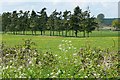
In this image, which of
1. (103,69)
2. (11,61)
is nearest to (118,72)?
(103,69)

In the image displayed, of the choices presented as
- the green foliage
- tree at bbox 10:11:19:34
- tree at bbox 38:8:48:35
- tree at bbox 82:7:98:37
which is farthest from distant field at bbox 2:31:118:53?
tree at bbox 38:8:48:35

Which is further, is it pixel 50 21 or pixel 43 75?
pixel 50 21

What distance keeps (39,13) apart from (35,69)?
4974cm

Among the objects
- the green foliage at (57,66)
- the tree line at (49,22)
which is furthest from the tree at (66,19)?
the green foliage at (57,66)

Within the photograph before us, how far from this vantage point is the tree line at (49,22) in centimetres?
5004

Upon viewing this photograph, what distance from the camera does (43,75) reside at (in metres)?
6.18

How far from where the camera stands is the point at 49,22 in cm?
5628

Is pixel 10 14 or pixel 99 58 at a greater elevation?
pixel 10 14

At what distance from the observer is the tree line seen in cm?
5004

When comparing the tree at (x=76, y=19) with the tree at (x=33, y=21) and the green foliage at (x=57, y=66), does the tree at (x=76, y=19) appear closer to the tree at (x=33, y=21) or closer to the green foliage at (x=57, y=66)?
the tree at (x=33, y=21)

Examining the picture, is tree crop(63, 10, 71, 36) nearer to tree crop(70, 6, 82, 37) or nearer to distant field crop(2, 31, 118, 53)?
tree crop(70, 6, 82, 37)

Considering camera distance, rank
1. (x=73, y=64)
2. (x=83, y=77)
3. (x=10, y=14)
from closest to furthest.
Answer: (x=83, y=77) < (x=73, y=64) < (x=10, y=14)

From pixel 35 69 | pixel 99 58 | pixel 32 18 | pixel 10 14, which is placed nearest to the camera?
pixel 35 69

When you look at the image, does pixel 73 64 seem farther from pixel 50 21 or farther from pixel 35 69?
pixel 50 21
